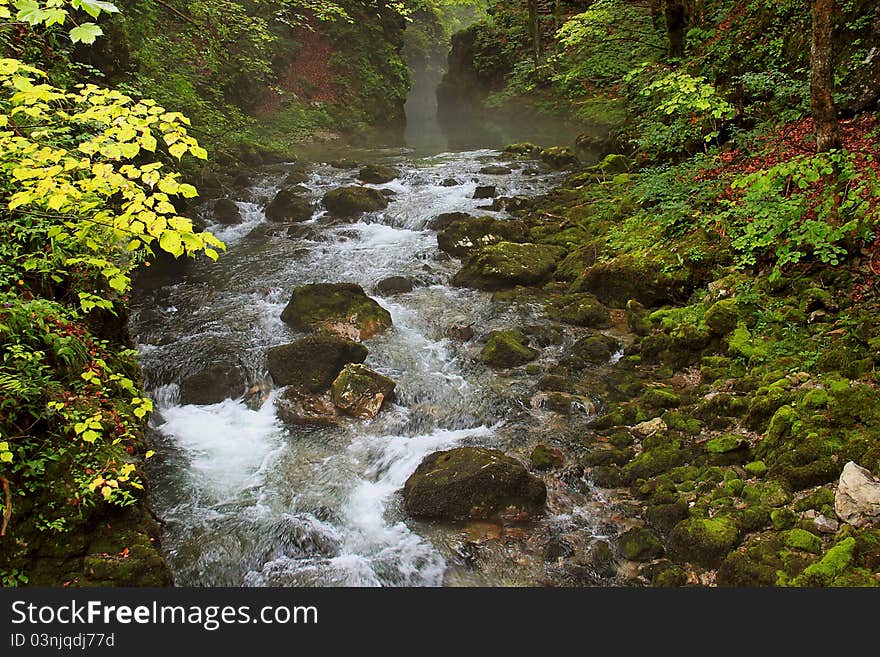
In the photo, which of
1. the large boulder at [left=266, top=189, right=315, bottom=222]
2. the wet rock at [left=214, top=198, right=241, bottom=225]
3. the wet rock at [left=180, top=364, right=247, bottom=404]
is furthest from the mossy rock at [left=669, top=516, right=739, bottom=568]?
the wet rock at [left=214, top=198, right=241, bottom=225]

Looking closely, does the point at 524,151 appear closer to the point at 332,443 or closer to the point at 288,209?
the point at 288,209

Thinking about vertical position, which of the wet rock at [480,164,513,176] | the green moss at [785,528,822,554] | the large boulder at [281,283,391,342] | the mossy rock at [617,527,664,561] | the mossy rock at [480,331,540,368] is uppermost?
the wet rock at [480,164,513,176]

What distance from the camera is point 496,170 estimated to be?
61.6 ft

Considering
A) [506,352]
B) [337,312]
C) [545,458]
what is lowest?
[545,458]

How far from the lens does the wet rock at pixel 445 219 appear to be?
46.0ft

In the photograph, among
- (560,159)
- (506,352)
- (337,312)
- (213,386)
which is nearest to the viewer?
(213,386)

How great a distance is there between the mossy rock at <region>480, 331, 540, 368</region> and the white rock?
2.18 meters

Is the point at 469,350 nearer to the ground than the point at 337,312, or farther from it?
nearer to the ground

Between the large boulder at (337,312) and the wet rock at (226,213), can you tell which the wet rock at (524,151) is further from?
the large boulder at (337,312)

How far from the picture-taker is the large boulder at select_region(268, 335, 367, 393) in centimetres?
771

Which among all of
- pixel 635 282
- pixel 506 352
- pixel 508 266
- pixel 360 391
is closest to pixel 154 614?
pixel 360 391

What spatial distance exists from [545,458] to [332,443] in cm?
266

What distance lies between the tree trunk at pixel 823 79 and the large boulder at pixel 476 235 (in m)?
6.64

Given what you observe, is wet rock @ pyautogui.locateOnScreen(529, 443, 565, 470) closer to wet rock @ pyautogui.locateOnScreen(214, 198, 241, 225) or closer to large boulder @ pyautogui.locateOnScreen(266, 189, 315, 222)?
large boulder @ pyautogui.locateOnScreen(266, 189, 315, 222)
